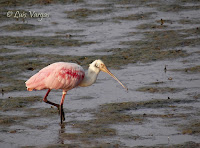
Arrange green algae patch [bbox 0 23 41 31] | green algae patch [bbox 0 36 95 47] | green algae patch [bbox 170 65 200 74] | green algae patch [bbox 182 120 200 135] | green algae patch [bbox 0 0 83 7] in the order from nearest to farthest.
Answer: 1. green algae patch [bbox 182 120 200 135]
2. green algae patch [bbox 170 65 200 74]
3. green algae patch [bbox 0 36 95 47]
4. green algae patch [bbox 0 23 41 31]
5. green algae patch [bbox 0 0 83 7]

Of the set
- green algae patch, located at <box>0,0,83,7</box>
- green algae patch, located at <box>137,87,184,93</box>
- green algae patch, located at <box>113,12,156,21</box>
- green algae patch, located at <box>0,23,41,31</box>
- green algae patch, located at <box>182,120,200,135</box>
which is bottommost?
green algae patch, located at <box>182,120,200,135</box>

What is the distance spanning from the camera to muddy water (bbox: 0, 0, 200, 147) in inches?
337

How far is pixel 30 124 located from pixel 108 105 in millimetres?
1529

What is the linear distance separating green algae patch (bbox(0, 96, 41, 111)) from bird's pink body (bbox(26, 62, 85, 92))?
2.43 ft

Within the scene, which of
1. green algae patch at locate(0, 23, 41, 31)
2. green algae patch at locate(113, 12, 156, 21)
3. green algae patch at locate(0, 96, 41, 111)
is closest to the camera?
green algae patch at locate(0, 96, 41, 111)

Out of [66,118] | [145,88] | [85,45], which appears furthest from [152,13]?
[66,118]

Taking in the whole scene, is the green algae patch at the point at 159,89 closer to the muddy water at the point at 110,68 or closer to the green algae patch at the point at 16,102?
the muddy water at the point at 110,68

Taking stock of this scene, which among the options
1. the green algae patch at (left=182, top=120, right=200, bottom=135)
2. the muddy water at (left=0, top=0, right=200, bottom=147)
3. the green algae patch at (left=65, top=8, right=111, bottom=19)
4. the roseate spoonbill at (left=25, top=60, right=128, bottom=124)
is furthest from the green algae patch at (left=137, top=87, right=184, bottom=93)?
the green algae patch at (left=65, top=8, right=111, bottom=19)

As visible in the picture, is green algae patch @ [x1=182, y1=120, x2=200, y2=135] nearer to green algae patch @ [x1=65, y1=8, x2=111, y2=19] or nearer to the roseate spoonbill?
the roseate spoonbill

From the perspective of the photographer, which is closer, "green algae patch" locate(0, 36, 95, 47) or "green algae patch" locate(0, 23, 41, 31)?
"green algae patch" locate(0, 36, 95, 47)

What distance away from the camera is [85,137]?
8375 millimetres

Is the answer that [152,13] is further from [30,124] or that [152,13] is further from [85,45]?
[30,124]

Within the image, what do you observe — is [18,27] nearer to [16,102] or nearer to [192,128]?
[16,102]

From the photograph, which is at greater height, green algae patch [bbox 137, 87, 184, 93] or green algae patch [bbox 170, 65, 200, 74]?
green algae patch [bbox 170, 65, 200, 74]
